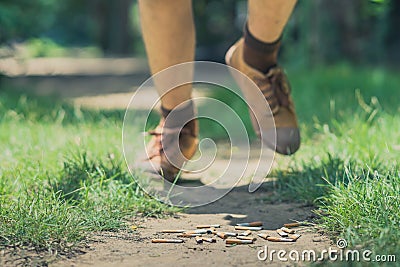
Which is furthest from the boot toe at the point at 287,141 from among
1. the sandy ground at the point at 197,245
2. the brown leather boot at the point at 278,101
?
the sandy ground at the point at 197,245

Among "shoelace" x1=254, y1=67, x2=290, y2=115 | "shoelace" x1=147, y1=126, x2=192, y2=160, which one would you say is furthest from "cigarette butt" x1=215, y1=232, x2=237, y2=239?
"shoelace" x1=254, y1=67, x2=290, y2=115

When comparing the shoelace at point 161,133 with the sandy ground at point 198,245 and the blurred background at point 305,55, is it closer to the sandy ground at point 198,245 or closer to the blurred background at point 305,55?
the sandy ground at point 198,245

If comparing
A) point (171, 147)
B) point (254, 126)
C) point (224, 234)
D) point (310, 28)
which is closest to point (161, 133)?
point (171, 147)

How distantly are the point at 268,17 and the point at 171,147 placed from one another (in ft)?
2.06

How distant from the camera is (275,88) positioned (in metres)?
2.89

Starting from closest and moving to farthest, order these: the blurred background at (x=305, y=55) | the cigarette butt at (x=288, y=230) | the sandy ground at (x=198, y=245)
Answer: the sandy ground at (x=198, y=245) < the cigarette butt at (x=288, y=230) < the blurred background at (x=305, y=55)

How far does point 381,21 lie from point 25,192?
6411mm

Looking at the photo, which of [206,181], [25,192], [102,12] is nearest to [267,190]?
[206,181]

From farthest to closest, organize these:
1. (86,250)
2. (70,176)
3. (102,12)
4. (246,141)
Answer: (102,12)
(246,141)
(70,176)
(86,250)

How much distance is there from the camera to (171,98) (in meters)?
2.85

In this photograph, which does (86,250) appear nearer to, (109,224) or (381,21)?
(109,224)

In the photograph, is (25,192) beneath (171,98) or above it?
beneath

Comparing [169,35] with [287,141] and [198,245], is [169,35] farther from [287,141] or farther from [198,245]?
[198,245]

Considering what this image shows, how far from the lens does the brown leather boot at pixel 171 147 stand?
2.75m
